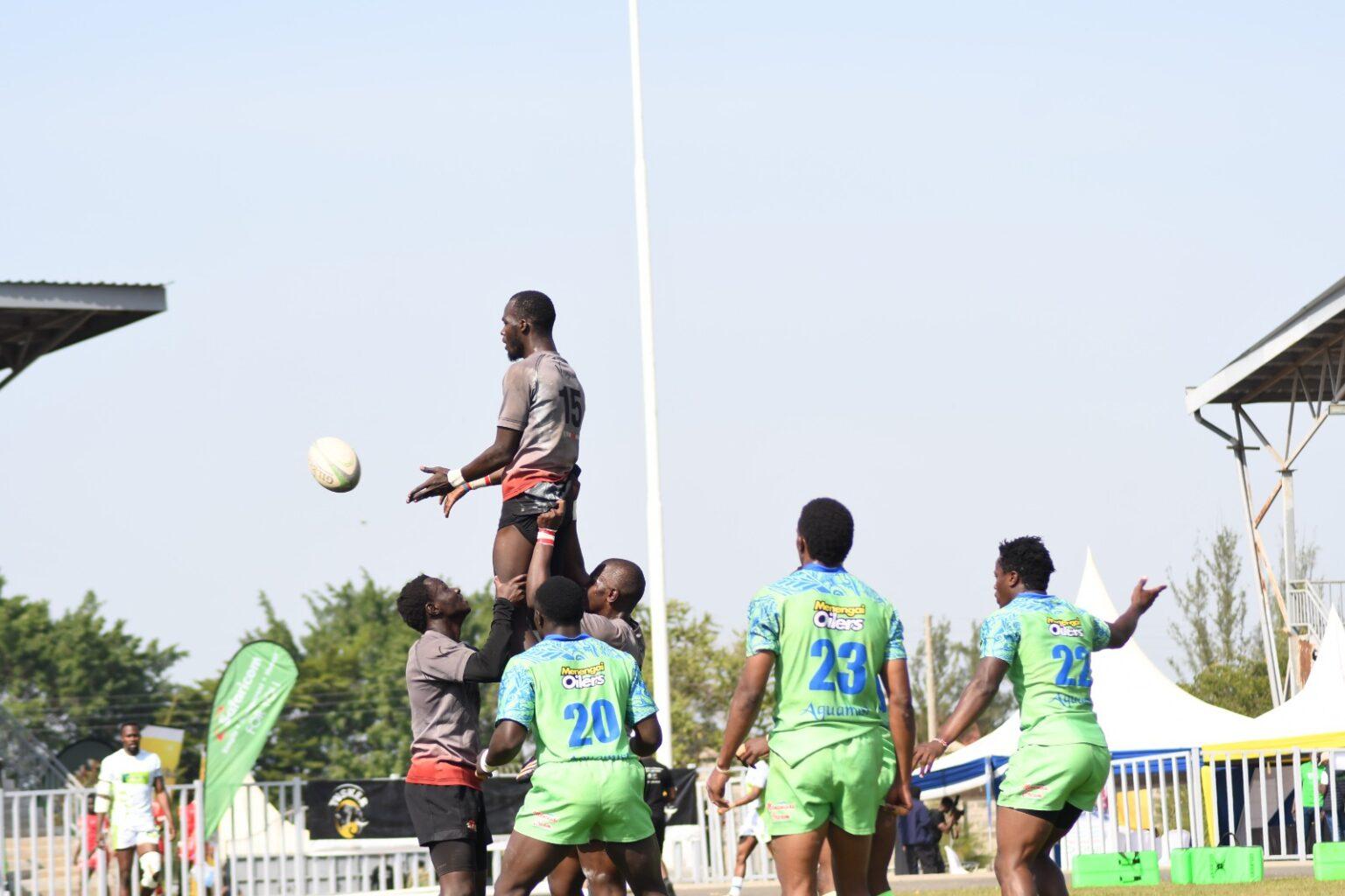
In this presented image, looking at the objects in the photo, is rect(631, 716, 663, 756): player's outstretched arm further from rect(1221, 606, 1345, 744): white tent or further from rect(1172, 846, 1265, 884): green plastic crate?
rect(1221, 606, 1345, 744): white tent

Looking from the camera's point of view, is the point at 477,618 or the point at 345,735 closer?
the point at 345,735

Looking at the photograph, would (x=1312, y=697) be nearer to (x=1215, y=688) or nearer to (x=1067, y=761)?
(x=1067, y=761)

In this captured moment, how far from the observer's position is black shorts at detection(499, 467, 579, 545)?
29.8 feet

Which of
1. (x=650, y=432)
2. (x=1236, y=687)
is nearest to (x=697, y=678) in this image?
(x=1236, y=687)

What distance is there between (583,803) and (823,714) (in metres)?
1.08

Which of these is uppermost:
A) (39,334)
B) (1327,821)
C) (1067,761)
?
(39,334)

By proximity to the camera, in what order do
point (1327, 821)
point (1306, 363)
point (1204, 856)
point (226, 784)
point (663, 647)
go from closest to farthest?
point (1204, 856)
point (226, 784)
point (1327, 821)
point (663, 647)
point (1306, 363)

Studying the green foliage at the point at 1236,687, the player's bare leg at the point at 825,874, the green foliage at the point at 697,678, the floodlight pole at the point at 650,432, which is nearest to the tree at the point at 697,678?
the green foliage at the point at 697,678

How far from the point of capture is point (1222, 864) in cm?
1672

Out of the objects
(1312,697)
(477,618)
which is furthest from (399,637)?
(1312,697)

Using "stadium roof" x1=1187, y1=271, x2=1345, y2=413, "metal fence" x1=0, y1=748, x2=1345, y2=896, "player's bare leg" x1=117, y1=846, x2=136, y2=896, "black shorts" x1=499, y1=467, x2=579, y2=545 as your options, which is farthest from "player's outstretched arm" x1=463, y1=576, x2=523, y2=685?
"stadium roof" x1=1187, y1=271, x2=1345, y2=413

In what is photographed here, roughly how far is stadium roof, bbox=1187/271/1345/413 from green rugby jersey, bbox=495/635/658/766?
26180 millimetres

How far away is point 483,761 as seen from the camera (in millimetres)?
8641

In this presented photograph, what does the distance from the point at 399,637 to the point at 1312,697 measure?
70865 mm
